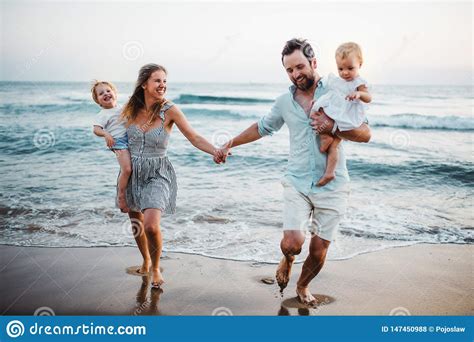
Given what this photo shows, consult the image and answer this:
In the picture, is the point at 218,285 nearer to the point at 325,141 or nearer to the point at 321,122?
the point at 325,141

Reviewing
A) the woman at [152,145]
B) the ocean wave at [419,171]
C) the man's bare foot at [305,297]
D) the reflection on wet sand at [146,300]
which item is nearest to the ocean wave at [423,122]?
the ocean wave at [419,171]

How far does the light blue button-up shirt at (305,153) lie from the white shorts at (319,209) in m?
0.05

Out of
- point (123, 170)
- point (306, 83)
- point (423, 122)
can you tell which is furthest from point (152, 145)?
point (423, 122)

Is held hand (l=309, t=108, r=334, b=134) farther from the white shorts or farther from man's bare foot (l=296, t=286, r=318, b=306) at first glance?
man's bare foot (l=296, t=286, r=318, b=306)

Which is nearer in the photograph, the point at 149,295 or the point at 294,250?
the point at 294,250

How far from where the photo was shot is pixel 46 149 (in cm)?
1099

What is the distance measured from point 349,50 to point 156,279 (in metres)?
2.35

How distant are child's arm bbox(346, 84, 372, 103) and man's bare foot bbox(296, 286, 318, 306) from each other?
1.51 metres

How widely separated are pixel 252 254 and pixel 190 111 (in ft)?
40.0

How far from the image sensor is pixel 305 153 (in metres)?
3.48

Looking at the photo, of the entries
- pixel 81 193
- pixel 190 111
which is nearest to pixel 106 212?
pixel 81 193

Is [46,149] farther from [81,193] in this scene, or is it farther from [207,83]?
[207,83]

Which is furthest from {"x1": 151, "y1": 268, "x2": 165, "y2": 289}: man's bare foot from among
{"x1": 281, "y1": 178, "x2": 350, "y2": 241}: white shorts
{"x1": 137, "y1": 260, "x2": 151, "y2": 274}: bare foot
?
{"x1": 281, "y1": 178, "x2": 350, "y2": 241}: white shorts

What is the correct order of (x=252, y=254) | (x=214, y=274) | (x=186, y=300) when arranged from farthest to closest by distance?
(x=252, y=254) < (x=214, y=274) < (x=186, y=300)
